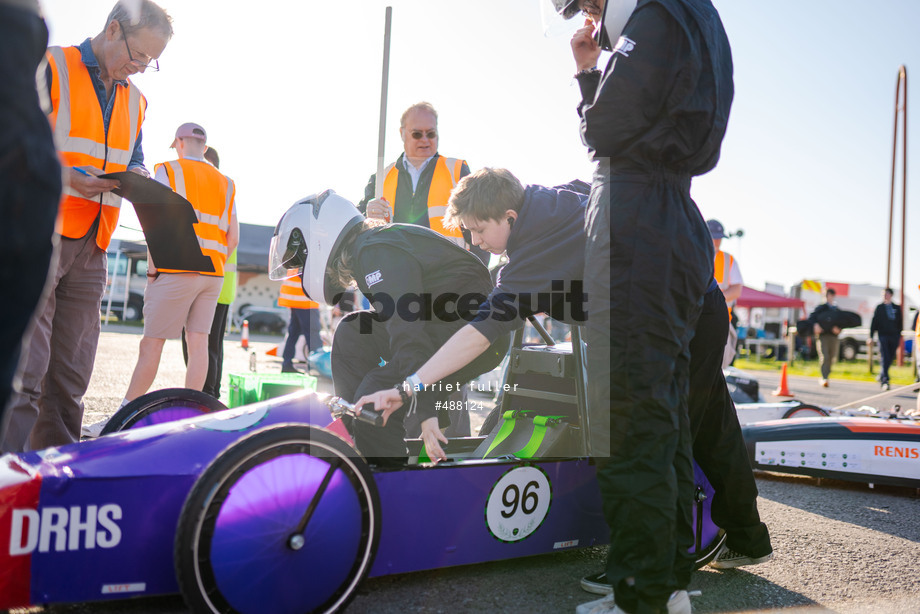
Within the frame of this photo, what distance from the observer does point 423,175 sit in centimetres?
427

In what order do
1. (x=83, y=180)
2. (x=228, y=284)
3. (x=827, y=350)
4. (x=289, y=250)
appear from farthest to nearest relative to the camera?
(x=827, y=350), (x=228, y=284), (x=289, y=250), (x=83, y=180)

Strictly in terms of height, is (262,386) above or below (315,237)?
below

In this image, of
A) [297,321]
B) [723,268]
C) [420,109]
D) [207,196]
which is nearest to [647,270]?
[420,109]

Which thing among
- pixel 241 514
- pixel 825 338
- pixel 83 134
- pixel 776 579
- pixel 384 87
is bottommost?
pixel 776 579

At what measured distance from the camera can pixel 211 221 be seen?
4.29 metres

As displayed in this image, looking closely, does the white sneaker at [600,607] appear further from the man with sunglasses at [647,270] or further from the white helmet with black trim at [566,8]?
the white helmet with black trim at [566,8]

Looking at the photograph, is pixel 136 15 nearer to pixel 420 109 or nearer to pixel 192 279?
pixel 192 279

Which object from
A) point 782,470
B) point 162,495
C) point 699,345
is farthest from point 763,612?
point 782,470

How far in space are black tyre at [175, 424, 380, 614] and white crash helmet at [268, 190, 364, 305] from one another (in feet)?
4.08

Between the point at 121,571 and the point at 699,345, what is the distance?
Answer: 1769mm

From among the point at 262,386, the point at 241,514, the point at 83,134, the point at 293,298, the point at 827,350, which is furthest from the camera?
the point at 827,350

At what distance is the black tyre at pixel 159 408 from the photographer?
232 centimetres

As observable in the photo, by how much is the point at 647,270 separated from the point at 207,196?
3.29 meters

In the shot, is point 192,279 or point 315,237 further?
point 192,279
